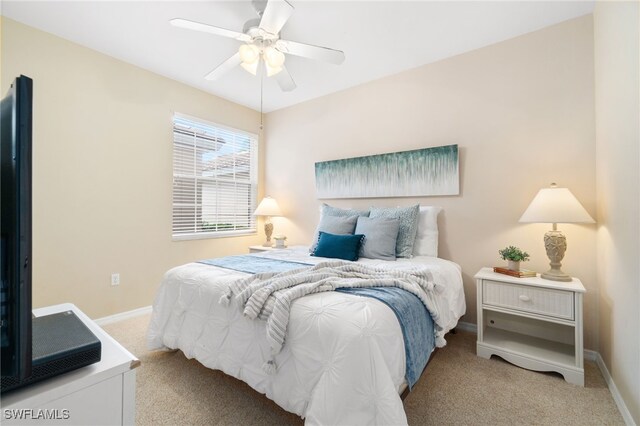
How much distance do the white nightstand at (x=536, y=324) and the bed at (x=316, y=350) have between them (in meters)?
0.58

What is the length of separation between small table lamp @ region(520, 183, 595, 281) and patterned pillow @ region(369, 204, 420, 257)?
33.9 inches

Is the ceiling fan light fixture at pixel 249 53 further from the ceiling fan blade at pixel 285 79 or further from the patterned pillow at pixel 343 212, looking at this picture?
the patterned pillow at pixel 343 212

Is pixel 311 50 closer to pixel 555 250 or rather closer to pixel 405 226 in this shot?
pixel 405 226

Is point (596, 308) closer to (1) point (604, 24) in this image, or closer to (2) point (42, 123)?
(1) point (604, 24)

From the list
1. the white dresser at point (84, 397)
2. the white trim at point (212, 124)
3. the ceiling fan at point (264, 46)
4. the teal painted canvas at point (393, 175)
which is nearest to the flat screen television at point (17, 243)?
the white dresser at point (84, 397)

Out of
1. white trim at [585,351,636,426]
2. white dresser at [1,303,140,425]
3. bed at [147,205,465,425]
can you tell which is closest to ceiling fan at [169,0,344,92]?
bed at [147,205,465,425]

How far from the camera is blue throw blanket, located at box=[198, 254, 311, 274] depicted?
6.59ft

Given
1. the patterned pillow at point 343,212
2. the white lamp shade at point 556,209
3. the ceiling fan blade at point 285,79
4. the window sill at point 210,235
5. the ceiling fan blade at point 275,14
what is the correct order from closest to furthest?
the ceiling fan blade at point 275,14 < the white lamp shade at point 556,209 < the ceiling fan blade at point 285,79 < the patterned pillow at point 343,212 < the window sill at point 210,235

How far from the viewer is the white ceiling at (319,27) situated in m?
2.16

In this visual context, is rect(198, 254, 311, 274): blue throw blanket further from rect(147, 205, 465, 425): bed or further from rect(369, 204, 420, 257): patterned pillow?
rect(369, 204, 420, 257): patterned pillow

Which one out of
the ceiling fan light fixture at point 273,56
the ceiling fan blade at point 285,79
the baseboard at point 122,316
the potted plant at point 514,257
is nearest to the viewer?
the ceiling fan light fixture at point 273,56

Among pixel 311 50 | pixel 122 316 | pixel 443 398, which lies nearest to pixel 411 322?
pixel 443 398

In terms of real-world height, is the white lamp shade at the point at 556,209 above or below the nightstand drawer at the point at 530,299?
above

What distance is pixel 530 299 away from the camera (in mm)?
2012
